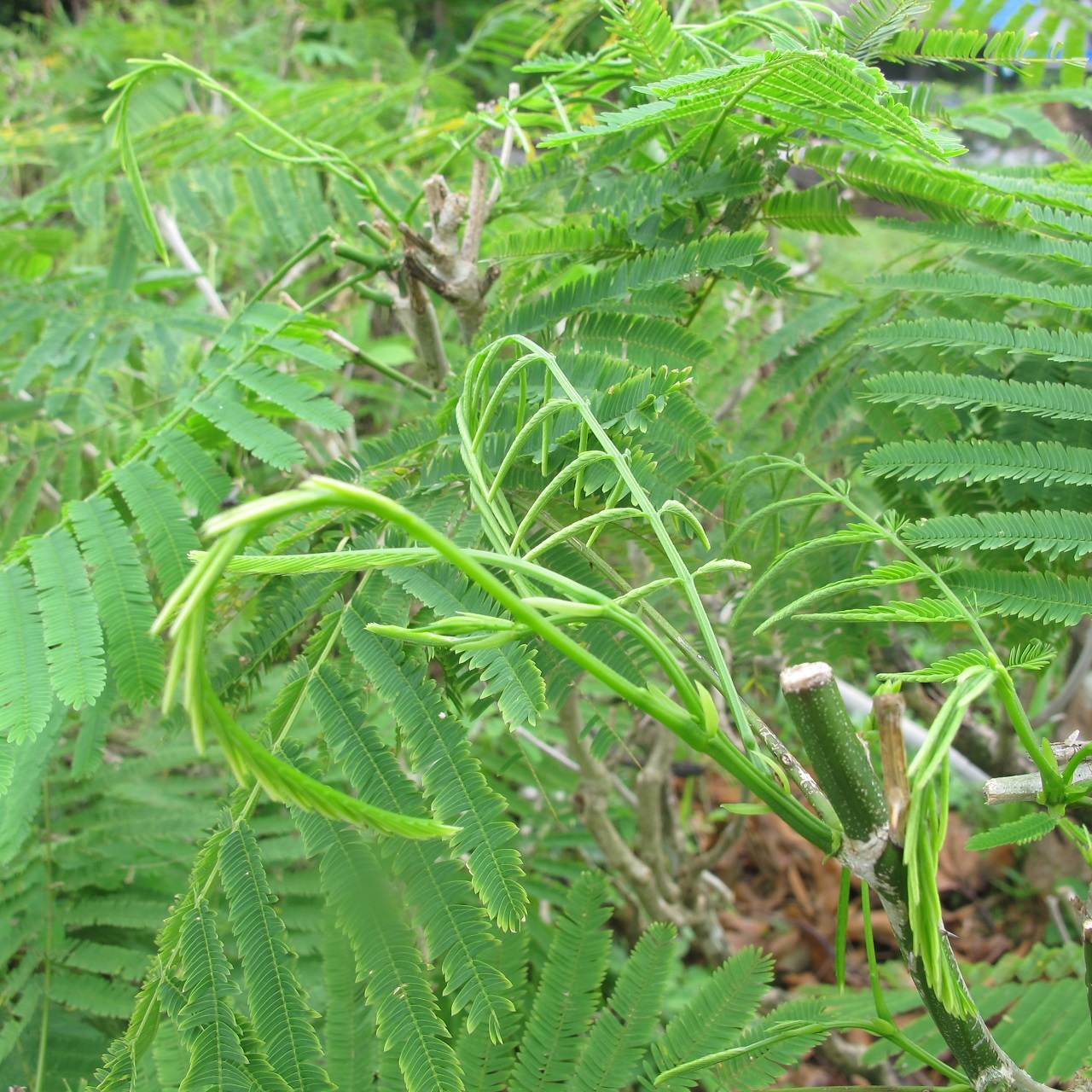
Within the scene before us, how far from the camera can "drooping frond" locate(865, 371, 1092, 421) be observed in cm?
83

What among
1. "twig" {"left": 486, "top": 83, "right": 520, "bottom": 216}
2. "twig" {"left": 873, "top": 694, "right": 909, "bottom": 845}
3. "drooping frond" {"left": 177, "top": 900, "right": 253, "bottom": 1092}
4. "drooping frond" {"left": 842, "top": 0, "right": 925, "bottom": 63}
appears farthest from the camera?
"twig" {"left": 486, "top": 83, "right": 520, "bottom": 216}

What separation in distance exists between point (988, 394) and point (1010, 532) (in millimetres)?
160

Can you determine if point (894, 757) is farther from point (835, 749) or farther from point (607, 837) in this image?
point (607, 837)

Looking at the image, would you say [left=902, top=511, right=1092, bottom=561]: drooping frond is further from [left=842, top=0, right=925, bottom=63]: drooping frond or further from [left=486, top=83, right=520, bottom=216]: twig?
[left=486, top=83, right=520, bottom=216]: twig

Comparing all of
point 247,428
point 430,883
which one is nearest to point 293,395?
point 247,428

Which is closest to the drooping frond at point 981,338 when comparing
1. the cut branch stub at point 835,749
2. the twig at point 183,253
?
the cut branch stub at point 835,749

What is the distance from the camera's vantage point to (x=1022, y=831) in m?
0.69

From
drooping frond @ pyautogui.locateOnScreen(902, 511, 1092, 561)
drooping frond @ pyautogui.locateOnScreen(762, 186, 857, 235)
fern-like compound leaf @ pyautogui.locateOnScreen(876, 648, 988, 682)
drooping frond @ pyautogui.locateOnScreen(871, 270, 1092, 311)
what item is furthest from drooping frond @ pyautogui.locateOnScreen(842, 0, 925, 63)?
fern-like compound leaf @ pyautogui.locateOnScreen(876, 648, 988, 682)

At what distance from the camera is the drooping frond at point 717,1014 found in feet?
2.73

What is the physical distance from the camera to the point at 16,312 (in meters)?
1.53

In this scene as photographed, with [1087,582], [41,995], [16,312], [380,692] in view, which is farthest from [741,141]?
[41,995]

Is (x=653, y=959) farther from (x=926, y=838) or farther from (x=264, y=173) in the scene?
(x=264, y=173)

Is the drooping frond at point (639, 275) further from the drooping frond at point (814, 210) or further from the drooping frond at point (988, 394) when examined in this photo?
the drooping frond at point (988, 394)

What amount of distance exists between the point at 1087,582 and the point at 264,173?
Result: 4.86ft
